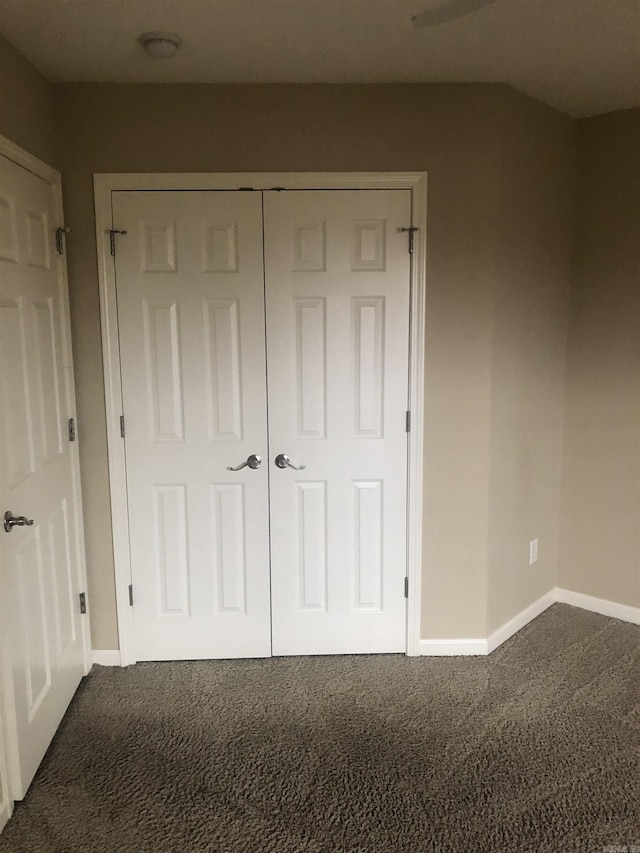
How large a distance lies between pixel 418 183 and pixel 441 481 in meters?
1.26

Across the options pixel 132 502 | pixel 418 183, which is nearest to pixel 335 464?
pixel 132 502

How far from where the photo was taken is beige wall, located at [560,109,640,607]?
123 inches

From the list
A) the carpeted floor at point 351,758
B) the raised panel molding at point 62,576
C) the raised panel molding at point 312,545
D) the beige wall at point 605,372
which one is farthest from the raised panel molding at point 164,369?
the beige wall at point 605,372

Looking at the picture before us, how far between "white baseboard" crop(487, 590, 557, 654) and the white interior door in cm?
184

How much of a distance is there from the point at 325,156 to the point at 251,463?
130cm

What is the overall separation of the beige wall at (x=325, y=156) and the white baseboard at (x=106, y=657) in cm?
57

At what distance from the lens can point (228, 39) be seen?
223cm

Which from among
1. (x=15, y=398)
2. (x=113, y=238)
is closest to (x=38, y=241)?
(x=113, y=238)

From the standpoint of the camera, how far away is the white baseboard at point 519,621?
10.1 feet

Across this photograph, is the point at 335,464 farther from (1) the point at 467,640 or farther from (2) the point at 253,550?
(1) the point at 467,640

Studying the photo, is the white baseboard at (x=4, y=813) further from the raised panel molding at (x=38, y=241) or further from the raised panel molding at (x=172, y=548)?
the raised panel molding at (x=38, y=241)

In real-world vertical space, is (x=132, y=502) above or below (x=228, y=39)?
below

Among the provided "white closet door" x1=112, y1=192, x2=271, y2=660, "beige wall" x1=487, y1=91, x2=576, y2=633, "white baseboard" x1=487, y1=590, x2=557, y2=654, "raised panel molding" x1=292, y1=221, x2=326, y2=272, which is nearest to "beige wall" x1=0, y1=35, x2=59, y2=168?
"white closet door" x1=112, y1=192, x2=271, y2=660

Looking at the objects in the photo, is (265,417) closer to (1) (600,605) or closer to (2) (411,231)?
(2) (411,231)
